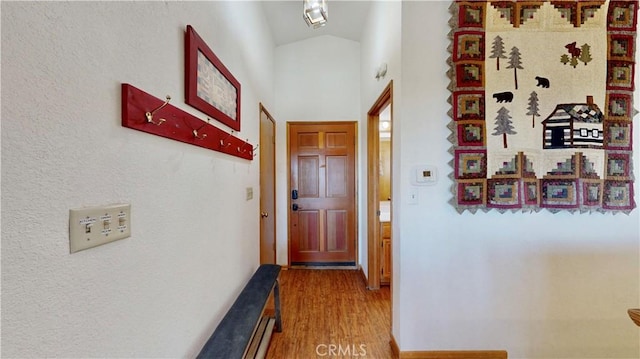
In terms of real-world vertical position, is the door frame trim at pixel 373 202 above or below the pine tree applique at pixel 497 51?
below

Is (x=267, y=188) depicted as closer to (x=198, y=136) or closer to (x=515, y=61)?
(x=198, y=136)

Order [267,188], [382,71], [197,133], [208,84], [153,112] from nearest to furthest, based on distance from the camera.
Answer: [153,112]
[197,133]
[208,84]
[382,71]
[267,188]

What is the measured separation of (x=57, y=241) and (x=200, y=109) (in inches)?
32.4

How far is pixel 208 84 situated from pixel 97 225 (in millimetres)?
908

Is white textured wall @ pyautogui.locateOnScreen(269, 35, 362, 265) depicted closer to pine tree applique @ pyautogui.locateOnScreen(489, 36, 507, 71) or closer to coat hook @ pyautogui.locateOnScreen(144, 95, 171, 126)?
pine tree applique @ pyautogui.locateOnScreen(489, 36, 507, 71)

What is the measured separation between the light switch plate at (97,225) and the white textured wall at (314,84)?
9.16ft

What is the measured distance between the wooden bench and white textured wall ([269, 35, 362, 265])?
1.45 meters

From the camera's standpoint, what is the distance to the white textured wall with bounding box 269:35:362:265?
11.6 ft

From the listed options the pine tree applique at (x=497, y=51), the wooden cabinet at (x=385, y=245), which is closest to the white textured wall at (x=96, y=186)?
the pine tree applique at (x=497, y=51)

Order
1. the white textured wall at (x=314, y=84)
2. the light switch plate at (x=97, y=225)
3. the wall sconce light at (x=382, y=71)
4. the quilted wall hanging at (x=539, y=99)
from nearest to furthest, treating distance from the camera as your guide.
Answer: the light switch plate at (x=97, y=225) → the quilted wall hanging at (x=539, y=99) → the wall sconce light at (x=382, y=71) → the white textured wall at (x=314, y=84)

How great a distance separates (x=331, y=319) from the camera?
2332 millimetres

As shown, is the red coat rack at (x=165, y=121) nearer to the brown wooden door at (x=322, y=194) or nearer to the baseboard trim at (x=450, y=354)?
the baseboard trim at (x=450, y=354)

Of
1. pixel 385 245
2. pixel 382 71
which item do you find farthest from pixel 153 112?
pixel 385 245

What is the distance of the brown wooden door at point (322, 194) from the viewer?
11.7 ft
